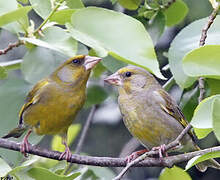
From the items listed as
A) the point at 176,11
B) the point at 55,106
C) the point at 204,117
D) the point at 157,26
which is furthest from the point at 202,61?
the point at 55,106

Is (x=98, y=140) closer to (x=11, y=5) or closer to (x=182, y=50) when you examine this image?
(x=182, y=50)

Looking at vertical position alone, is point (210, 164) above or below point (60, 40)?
below

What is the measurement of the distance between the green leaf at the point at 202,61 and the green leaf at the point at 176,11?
3.69ft

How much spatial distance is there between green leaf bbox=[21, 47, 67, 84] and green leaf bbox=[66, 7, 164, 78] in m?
0.74

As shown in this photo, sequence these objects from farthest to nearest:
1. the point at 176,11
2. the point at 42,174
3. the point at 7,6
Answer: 1. the point at 176,11
2. the point at 42,174
3. the point at 7,6

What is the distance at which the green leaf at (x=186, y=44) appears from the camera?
1.55 meters

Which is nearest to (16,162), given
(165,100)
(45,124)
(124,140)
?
(45,124)

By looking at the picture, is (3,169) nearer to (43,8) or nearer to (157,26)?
(43,8)

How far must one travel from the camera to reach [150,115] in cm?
253

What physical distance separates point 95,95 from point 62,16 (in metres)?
1.19

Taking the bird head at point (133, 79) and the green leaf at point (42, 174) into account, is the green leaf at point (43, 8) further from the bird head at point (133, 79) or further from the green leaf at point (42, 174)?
the bird head at point (133, 79)

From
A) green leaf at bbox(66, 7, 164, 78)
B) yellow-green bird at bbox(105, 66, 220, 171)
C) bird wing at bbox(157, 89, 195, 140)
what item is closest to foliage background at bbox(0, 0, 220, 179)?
green leaf at bbox(66, 7, 164, 78)

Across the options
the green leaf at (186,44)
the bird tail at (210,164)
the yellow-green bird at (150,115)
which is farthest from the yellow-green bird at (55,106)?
the green leaf at (186,44)

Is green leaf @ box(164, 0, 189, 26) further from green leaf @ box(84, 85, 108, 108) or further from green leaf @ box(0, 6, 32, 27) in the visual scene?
green leaf @ box(0, 6, 32, 27)
